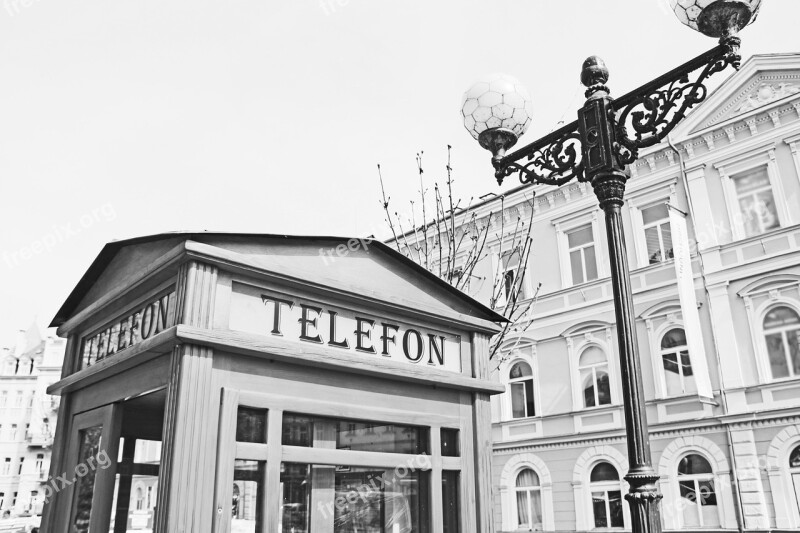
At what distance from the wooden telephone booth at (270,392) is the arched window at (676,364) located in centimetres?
1324

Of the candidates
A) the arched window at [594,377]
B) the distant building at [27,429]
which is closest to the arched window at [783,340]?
the arched window at [594,377]

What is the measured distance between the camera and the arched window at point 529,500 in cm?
1631

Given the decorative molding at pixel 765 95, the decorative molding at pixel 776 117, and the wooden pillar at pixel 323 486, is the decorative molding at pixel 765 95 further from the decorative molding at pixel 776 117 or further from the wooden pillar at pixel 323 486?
the wooden pillar at pixel 323 486

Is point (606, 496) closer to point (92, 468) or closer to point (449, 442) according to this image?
point (449, 442)

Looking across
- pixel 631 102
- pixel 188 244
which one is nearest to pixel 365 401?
pixel 188 244

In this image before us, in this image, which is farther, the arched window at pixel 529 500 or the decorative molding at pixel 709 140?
the arched window at pixel 529 500

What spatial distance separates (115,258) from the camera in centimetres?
253

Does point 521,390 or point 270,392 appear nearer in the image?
point 270,392

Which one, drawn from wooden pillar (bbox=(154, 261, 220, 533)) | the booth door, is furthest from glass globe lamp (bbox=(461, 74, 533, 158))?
the booth door

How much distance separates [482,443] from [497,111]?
2.72 meters

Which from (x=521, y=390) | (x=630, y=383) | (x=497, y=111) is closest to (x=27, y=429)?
(x=521, y=390)

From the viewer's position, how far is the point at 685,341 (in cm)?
1474

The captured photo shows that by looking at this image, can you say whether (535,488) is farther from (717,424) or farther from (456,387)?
(456,387)

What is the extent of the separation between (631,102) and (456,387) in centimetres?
237
